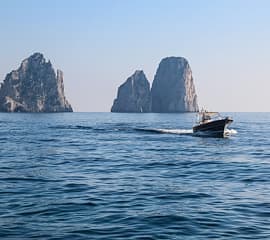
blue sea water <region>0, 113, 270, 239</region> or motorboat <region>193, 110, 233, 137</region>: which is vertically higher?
motorboat <region>193, 110, 233, 137</region>

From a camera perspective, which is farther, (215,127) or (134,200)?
(215,127)

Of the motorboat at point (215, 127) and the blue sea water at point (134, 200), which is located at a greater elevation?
the motorboat at point (215, 127)

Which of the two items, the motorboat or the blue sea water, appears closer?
the blue sea water

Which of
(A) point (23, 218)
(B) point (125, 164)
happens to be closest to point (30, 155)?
(B) point (125, 164)

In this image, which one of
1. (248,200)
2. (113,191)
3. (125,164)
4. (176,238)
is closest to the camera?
(176,238)

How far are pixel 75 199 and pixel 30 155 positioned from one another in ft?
57.1

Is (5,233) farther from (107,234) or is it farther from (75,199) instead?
(75,199)

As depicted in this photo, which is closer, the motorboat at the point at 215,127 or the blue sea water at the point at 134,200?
the blue sea water at the point at 134,200

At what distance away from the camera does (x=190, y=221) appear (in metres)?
13.2

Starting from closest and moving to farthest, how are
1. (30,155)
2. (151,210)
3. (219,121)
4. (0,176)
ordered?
(151,210)
(0,176)
(30,155)
(219,121)

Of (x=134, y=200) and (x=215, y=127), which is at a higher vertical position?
(x=215, y=127)

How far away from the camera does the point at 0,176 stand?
2186cm

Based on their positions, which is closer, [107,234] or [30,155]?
[107,234]

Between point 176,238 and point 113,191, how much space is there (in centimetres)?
665
